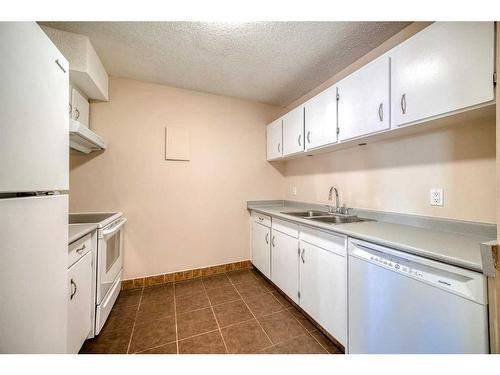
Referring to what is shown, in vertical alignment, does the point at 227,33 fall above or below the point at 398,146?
above

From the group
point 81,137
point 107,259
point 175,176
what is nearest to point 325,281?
point 107,259

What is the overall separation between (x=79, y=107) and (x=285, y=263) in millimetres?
2443

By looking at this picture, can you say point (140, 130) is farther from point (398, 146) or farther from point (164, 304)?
point (398, 146)

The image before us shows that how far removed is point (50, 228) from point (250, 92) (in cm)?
241

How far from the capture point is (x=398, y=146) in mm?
1531

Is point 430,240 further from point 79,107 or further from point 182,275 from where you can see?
point 79,107

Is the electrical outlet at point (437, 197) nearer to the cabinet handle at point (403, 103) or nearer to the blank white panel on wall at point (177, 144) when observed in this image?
the cabinet handle at point (403, 103)

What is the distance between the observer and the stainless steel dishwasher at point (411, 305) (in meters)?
0.76

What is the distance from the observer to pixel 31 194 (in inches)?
30.0

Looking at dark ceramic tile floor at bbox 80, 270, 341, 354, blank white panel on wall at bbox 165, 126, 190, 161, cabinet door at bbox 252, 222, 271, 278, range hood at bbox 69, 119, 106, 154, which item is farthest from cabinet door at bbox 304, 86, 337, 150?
range hood at bbox 69, 119, 106, 154

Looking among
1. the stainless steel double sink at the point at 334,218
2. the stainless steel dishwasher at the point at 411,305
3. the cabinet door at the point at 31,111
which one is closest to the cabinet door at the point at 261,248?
the stainless steel double sink at the point at 334,218

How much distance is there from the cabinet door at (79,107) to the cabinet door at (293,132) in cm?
210
